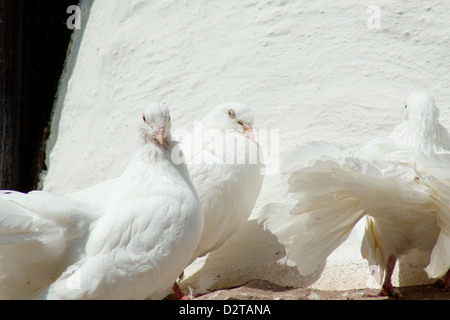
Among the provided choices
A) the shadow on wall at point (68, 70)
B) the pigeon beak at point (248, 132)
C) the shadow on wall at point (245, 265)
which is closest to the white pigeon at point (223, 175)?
the pigeon beak at point (248, 132)

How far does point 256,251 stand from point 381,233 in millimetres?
1188

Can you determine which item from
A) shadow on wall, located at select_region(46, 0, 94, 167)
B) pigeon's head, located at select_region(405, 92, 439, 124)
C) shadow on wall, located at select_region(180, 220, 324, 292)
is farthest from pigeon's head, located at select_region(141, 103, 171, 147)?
shadow on wall, located at select_region(46, 0, 94, 167)

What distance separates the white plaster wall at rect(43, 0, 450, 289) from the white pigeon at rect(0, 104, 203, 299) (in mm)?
1547

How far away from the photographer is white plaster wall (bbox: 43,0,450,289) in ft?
19.1

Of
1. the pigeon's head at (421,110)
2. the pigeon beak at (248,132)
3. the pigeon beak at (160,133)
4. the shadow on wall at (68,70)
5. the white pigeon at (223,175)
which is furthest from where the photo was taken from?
the shadow on wall at (68,70)

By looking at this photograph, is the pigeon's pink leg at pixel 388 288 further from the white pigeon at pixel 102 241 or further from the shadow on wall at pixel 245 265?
the white pigeon at pixel 102 241

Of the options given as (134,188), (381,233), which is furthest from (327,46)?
(134,188)

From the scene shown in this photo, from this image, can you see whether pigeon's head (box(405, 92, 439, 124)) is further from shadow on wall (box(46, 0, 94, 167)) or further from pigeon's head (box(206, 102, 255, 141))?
shadow on wall (box(46, 0, 94, 167))

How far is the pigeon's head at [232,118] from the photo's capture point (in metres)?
4.82

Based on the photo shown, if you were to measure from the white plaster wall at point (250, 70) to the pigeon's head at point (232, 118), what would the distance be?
0.71 meters

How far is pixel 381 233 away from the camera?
153 inches

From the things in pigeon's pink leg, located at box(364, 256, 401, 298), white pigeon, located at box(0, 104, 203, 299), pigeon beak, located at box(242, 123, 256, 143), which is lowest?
pigeon's pink leg, located at box(364, 256, 401, 298)

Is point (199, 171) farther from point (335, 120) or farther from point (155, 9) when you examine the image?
point (155, 9)

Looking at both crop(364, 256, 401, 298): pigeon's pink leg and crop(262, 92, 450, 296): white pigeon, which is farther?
crop(364, 256, 401, 298): pigeon's pink leg
